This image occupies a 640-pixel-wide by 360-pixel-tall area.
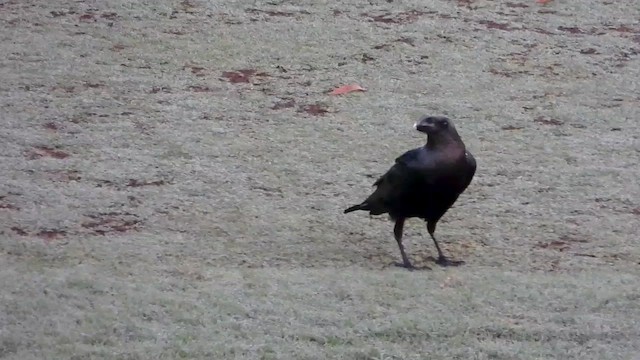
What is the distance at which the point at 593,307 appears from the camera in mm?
4008

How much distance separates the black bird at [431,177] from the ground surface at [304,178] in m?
0.24

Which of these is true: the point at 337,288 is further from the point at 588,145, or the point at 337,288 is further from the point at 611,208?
the point at 588,145

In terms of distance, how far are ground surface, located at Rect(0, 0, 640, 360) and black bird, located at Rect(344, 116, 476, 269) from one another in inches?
9.4

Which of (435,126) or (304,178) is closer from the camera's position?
(435,126)

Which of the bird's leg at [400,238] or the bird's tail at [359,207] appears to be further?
the bird's tail at [359,207]

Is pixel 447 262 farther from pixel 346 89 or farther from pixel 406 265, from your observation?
pixel 346 89

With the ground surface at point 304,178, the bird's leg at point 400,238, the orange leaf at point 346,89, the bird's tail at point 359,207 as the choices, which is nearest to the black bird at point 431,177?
the bird's leg at point 400,238

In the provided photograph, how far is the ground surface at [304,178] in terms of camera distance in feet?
12.5

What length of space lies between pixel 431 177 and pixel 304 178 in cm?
120

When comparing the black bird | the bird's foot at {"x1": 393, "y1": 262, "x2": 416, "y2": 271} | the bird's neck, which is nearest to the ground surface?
the bird's foot at {"x1": 393, "y1": 262, "x2": 416, "y2": 271}

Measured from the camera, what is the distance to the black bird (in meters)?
4.34

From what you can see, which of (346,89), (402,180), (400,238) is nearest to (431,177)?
(402,180)

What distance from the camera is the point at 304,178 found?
5414 mm

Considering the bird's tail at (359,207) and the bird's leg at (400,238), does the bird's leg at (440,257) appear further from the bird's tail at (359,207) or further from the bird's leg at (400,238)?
the bird's tail at (359,207)
